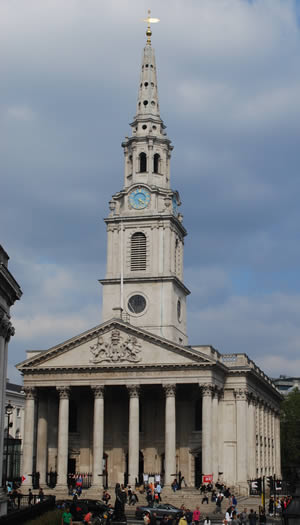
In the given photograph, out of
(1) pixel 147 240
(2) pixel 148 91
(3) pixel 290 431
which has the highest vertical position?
(2) pixel 148 91

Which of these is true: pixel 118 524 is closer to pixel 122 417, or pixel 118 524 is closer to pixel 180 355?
pixel 180 355

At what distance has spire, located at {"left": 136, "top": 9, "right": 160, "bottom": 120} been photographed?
89125 mm

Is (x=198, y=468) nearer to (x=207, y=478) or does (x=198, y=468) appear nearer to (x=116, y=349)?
(x=207, y=478)

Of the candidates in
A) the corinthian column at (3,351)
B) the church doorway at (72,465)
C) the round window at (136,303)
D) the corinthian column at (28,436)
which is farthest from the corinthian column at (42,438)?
the corinthian column at (3,351)

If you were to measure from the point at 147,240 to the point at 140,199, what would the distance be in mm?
4379

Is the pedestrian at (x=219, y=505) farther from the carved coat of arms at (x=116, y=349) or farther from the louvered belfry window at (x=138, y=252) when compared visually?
the louvered belfry window at (x=138, y=252)

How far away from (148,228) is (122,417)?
1863 centimetres

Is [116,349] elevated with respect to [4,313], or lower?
elevated

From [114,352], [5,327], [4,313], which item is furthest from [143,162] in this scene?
[4,313]

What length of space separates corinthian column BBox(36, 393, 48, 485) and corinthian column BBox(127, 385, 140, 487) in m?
8.56

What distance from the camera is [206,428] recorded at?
70688mm

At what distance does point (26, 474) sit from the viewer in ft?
239

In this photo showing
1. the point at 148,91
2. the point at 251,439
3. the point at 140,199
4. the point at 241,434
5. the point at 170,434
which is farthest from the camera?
the point at 148,91

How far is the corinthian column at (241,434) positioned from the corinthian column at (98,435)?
12.6 m
